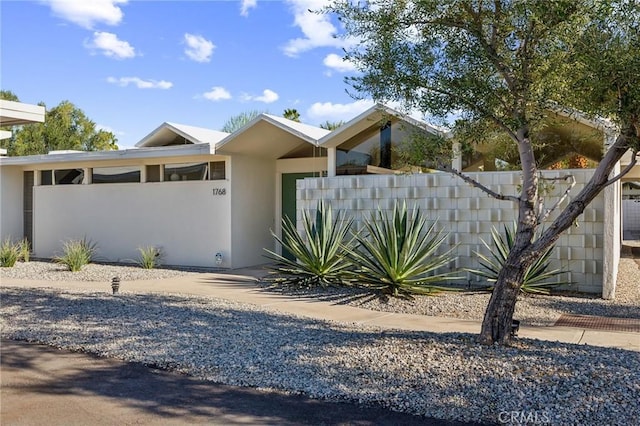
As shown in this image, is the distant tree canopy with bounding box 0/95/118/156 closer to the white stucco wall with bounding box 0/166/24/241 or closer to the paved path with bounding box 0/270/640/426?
the white stucco wall with bounding box 0/166/24/241

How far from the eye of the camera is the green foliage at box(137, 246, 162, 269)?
15.1 meters

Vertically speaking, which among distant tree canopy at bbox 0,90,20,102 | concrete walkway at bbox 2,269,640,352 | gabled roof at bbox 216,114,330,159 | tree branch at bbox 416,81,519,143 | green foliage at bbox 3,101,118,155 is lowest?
concrete walkway at bbox 2,269,640,352

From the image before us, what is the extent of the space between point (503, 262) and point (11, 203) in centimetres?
1585

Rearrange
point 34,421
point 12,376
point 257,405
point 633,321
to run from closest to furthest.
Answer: point 34,421 < point 257,405 < point 12,376 < point 633,321

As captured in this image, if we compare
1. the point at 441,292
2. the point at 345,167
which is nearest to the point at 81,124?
the point at 345,167

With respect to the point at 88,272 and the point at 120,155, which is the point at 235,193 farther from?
the point at 88,272

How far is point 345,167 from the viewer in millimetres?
13859

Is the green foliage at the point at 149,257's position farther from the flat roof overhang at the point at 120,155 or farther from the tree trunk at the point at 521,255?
the tree trunk at the point at 521,255

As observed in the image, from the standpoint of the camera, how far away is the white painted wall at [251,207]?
15477mm

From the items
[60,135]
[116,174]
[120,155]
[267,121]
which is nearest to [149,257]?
[120,155]

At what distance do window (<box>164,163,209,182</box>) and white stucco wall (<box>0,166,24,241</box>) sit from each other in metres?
6.32

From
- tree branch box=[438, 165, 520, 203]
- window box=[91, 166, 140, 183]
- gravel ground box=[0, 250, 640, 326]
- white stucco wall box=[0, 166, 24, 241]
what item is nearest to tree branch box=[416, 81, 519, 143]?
tree branch box=[438, 165, 520, 203]

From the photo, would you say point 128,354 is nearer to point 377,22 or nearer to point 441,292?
point 377,22

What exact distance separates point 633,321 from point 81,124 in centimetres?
3624
